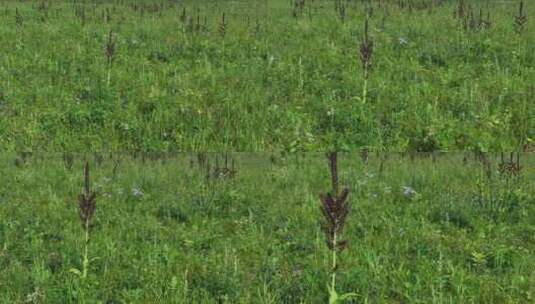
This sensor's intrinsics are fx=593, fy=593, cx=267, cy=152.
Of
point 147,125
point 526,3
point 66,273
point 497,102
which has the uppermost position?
point 526,3

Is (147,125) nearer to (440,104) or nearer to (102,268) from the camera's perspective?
(102,268)

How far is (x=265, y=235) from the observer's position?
7457 millimetres

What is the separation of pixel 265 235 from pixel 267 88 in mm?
5020

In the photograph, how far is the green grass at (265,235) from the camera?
6.04m

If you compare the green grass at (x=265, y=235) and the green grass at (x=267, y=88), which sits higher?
the green grass at (x=267, y=88)

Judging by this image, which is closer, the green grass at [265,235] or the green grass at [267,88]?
the green grass at [265,235]

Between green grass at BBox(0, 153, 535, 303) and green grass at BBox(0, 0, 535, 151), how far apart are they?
1.80 feet

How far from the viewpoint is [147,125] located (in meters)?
10.6

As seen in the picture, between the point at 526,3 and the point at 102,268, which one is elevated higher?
the point at 526,3

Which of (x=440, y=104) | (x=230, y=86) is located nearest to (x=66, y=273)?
(x=230, y=86)

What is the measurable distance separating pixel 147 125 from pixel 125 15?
1028cm

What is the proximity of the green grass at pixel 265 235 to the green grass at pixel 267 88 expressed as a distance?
549mm

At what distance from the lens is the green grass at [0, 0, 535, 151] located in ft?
34.3

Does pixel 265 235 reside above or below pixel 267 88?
below
